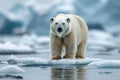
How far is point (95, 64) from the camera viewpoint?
9.04m

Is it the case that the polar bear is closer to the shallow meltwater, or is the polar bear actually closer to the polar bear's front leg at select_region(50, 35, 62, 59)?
the polar bear's front leg at select_region(50, 35, 62, 59)

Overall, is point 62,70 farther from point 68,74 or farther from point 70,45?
point 70,45

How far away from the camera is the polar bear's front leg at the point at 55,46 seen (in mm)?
10039

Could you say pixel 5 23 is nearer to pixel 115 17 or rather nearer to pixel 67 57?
pixel 115 17

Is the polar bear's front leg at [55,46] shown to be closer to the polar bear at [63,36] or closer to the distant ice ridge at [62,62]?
the polar bear at [63,36]

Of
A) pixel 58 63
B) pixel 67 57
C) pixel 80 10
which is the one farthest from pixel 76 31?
pixel 80 10

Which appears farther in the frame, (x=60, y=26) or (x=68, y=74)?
(x=60, y=26)

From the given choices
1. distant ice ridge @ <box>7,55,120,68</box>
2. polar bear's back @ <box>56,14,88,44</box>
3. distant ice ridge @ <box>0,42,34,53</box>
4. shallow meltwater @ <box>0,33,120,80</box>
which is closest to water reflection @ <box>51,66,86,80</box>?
shallow meltwater @ <box>0,33,120,80</box>

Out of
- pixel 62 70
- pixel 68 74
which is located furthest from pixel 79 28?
pixel 68 74

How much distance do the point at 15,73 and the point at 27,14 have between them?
2166 centimetres

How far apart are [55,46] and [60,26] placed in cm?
55

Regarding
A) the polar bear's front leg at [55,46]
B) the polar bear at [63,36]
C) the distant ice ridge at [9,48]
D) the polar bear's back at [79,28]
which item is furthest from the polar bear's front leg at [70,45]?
the distant ice ridge at [9,48]

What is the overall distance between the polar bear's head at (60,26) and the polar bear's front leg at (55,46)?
8.2 inches

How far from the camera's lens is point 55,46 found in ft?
33.1
